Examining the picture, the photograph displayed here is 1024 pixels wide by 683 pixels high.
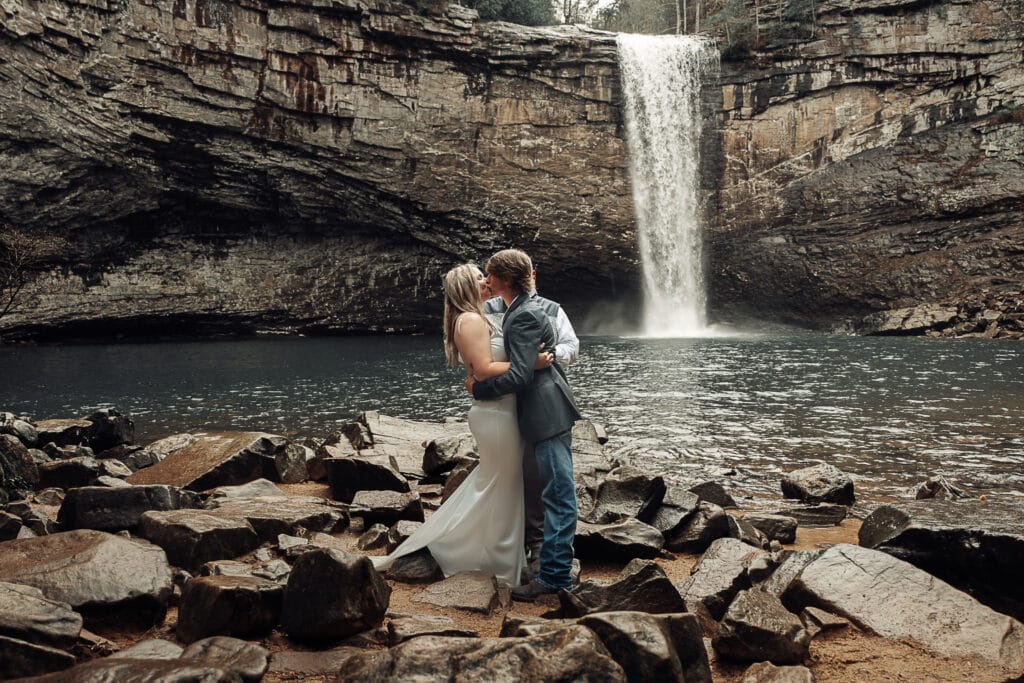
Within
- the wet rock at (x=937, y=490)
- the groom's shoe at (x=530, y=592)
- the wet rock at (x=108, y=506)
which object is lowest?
the wet rock at (x=937, y=490)

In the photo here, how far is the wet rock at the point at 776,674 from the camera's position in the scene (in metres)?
3.44

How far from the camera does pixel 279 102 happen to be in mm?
33594

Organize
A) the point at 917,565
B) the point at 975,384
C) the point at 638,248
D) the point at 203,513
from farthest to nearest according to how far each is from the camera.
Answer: the point at 638,248 < the point at 975,384 < the point at 203,513 < the point at 917,565

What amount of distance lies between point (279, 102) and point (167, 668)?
3433cm

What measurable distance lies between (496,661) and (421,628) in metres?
0.95

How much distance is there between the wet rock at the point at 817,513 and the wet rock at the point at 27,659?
6.56 m

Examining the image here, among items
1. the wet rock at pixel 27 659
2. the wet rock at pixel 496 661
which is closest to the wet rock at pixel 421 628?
the wet rock at pixel 496 661

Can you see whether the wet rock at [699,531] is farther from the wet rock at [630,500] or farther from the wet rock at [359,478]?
the wet rock at [359,478]

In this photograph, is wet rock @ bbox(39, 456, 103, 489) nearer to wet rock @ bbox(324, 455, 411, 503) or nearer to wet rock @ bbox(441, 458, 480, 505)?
wet rock @ bbox(324, 455, 411, 503)

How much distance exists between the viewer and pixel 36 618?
338 centimetres

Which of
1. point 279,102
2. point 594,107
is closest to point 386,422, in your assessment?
point 279,102

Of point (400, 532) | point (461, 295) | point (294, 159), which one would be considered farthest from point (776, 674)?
point (294, 159)

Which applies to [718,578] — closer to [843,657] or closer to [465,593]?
[843,657]

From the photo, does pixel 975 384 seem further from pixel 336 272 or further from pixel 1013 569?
pixel 336 272
